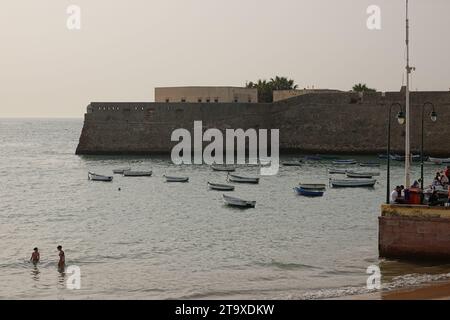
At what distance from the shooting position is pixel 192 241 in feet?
95.9

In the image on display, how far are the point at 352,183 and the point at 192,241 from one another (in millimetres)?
19640

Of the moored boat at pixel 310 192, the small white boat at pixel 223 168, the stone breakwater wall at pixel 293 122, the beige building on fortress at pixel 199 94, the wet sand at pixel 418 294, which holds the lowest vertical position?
the wet sand at pixel 418 294

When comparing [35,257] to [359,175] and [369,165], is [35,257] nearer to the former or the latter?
[359,175]

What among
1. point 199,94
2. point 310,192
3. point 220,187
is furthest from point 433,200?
point 199,94

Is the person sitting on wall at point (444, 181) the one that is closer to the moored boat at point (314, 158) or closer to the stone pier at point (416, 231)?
the stone pier at point (416, 231)

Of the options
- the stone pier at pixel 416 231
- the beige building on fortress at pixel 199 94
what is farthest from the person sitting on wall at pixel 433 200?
the beige building on fortress at pixel 199 94

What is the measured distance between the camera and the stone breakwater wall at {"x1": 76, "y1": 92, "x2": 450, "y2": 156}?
214ft

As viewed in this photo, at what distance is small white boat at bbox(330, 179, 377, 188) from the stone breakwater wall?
748 inches

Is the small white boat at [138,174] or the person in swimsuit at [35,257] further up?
the small white boat at [138,174]

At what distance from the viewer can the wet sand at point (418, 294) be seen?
721 inches

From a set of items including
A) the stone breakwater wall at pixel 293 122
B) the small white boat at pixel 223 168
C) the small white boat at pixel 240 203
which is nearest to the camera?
the small white boat at pixel 240 203

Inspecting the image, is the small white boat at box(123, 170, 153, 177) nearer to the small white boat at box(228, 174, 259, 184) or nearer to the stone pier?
the small white boat at box(228, 174, 259, 184)

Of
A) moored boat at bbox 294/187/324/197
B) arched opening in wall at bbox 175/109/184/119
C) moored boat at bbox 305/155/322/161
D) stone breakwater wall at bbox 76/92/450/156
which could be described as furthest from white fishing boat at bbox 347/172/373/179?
arched opening in wall at bbox 175/109/184/119

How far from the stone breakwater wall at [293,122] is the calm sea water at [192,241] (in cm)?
1344
